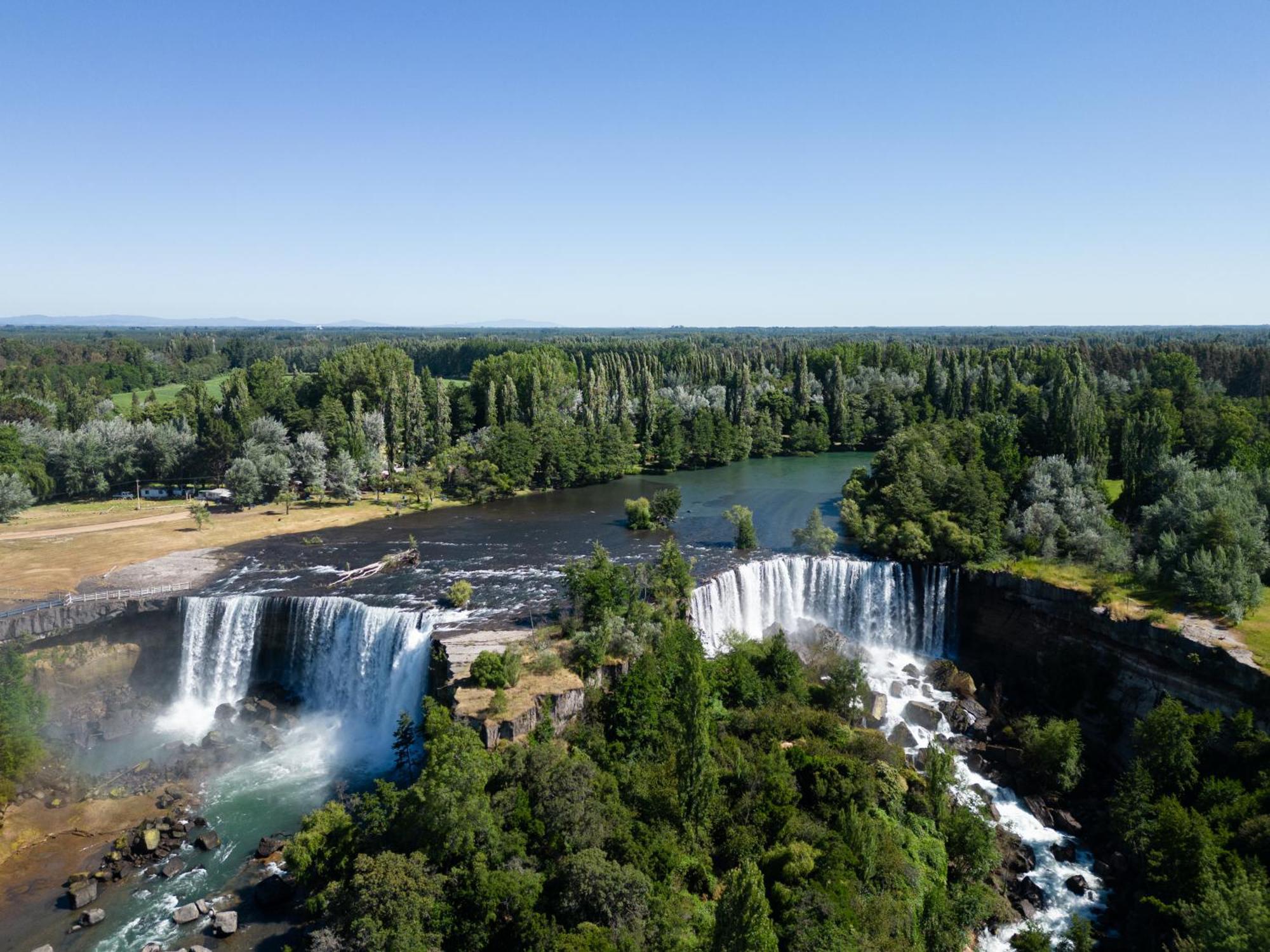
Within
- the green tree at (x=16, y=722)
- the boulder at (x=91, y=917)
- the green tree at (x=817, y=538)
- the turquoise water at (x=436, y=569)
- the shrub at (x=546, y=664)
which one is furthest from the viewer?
the green tree at (x=817, y=538)

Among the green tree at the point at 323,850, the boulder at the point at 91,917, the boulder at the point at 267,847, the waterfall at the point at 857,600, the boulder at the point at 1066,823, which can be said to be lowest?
the boulder at the point at 1066,823

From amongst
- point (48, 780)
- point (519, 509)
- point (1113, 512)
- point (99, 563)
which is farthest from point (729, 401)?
point (48, 780)

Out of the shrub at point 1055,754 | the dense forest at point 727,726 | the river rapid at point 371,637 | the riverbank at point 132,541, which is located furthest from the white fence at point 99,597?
the shrub at point 1055,754

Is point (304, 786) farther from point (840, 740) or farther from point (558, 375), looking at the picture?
point (558, 375)

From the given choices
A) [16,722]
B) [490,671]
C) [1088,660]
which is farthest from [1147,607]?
[16,722]

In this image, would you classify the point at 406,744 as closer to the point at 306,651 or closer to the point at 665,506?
the point at 306,651

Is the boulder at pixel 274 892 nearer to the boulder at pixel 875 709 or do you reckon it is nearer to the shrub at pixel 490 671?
the shrub at pixel 490 671
